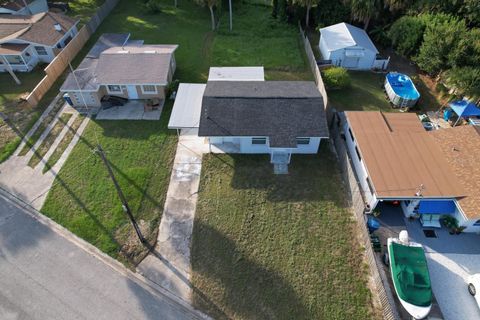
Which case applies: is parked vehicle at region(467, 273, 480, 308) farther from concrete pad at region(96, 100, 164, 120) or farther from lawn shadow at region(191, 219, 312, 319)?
concrete pad at region(96, 100, 164, 120)

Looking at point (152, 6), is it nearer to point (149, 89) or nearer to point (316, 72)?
point (149, 89)

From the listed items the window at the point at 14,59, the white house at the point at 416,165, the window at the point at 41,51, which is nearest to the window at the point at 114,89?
the window at the point at 41,51

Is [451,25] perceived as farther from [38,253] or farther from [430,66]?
[38,253]

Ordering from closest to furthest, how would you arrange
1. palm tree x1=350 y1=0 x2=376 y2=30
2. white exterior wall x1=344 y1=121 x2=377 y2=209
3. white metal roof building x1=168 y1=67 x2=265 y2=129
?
1. white exterior wall x1=344 y1=121 x2=377 y2=209
2. white metal roof building x1=168 y1=67 x2=265 y2=129
3. palm tree x1=350 y1=0 x2=376 y2=30

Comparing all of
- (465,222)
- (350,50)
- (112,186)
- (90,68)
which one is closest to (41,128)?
(90,68)

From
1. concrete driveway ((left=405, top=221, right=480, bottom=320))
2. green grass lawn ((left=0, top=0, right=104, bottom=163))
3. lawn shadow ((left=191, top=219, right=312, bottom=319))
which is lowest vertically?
lawn shadow ((left=191, top=219, right=312, bottom=319))

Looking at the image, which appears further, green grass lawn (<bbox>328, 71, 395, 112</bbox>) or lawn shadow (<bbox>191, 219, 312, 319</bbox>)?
green grass lawn (<bbox>328, 71, 395, 112</bbox>)

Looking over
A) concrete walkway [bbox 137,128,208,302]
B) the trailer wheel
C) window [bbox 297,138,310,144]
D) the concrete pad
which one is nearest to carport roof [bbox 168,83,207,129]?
concrete walkway [bbox 137,128,208,302]
